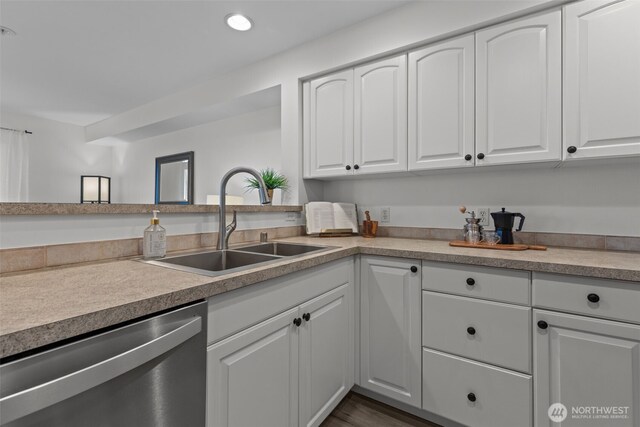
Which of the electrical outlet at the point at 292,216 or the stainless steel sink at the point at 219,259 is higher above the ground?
the electrical outlet at the point at 292,216

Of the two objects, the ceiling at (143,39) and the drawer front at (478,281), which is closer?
the drawer front at (478,281)

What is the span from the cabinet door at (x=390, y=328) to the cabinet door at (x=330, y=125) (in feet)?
2.65

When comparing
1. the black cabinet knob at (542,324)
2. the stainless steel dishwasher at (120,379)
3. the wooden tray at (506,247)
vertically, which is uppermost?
the wooden tray at (506,247)

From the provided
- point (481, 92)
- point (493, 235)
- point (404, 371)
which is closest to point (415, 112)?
point (481, 92)

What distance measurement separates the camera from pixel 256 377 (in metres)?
1.04

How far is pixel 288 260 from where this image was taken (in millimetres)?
1236

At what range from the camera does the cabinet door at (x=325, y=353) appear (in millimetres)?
1294

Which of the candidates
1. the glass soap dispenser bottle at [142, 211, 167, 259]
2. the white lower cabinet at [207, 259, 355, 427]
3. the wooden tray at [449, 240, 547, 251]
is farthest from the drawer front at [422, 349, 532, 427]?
the glass soap dispenser bottle at [142, 211, 167, 259]

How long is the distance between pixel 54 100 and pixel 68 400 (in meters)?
4.55

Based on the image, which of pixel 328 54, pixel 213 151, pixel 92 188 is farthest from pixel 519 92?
pixel 92 188

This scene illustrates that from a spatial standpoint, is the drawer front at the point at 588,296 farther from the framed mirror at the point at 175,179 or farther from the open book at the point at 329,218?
the framed mirror at the point at 175,179

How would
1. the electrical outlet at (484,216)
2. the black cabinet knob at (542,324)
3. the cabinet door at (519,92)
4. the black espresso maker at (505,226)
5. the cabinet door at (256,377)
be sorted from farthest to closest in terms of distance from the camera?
the electrical outlet at (484,216), the black espresso maker at (505,226), the cabinet door at (519,92), the black cabinet knob at (542,324), the cabinet door at (256,377)

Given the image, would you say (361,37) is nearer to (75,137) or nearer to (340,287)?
(340,287)
